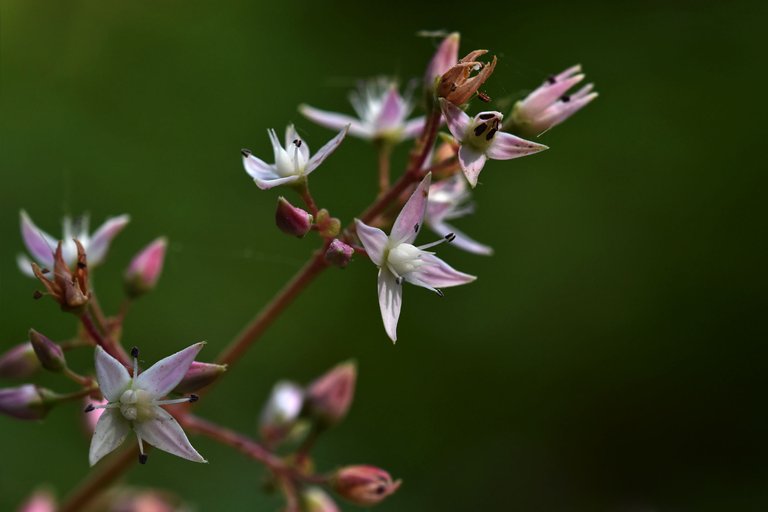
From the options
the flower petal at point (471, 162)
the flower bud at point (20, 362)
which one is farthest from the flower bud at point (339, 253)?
the flower bud at point (20, 362)

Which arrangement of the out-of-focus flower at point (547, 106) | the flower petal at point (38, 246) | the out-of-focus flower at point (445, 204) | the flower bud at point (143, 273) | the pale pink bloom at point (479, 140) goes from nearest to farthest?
the pale pink bloom at point (479, 140) < the out-of-focus flower at point (547, 106) < the flower petal at point (38, 246) < the out-of-focus flower at point (445, 204) < the flower bud at point (143, 273)

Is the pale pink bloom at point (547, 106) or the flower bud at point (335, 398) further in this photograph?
the flower bud at point (335, 398)

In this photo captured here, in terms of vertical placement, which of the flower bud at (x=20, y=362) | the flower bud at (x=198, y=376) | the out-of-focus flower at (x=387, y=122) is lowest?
the flower bud at (x=198, y=376)

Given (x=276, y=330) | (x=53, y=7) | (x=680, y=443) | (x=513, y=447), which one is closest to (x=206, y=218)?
(x=276, y=330)

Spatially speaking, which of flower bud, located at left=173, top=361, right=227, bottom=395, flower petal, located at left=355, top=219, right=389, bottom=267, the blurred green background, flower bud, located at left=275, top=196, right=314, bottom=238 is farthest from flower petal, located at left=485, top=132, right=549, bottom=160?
the blurred green background

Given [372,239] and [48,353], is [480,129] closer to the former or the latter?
[372,239]

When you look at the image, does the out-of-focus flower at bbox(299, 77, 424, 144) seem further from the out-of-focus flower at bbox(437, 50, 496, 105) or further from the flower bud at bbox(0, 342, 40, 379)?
the flower bud at bbox(0, 342, 40, 379)

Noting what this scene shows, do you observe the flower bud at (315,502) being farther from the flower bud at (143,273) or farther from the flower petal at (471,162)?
the flower petal at (471,162)
